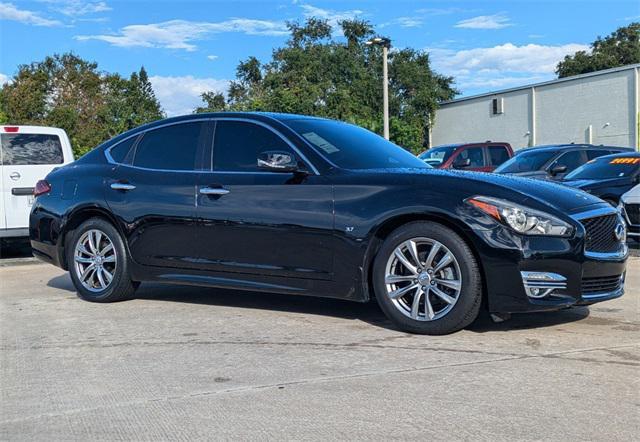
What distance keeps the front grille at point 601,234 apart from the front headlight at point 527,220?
0.23 meters

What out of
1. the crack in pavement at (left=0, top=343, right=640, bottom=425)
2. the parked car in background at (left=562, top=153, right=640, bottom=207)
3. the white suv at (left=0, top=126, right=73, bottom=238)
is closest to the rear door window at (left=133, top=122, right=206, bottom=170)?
the crack in pavement at (left=0, top=343, right=640, bottom=425)

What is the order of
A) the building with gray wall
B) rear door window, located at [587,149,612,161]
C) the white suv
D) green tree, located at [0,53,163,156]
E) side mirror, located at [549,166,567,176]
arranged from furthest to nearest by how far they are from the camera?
1. green tree, located at [0,53,163,156]
2. the building with gray wall
3. rear door window, located at [587,149,612,161]
4. side mirror, located at [549,166,567,176]
5. the white suv

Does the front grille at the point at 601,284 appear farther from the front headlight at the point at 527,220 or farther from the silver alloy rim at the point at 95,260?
the silver alloy rim at the point at 95,260

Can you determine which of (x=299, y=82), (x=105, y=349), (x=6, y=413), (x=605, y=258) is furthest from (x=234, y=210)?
(x=299, y=82)

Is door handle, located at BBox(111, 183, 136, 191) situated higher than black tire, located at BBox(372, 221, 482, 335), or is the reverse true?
door handle, located at BBox(111, 183, 136, 191)

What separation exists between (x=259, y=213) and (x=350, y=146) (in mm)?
962

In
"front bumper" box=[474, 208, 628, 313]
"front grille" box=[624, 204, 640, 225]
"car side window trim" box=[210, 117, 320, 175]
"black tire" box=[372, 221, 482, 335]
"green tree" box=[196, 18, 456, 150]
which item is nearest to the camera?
"front bumper" box=[474, 208, 628, 313]

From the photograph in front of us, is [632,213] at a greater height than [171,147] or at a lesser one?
lesser

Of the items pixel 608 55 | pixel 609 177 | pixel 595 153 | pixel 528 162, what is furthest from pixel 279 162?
pixel 608 55

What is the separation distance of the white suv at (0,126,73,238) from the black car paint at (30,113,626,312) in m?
3.80

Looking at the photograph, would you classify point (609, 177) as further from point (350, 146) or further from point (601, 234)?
point (350, 146)

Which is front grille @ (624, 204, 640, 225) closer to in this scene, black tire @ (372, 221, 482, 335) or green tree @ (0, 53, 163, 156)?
black tire @ (372, 221, 482, 335)

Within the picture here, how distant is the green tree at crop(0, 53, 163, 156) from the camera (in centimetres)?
5778

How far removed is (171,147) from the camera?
6.25 m
